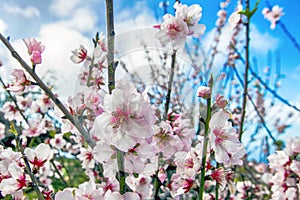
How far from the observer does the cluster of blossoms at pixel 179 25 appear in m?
1.30

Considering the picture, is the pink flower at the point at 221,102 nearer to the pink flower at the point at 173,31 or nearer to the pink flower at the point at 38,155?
the pink flower at the point at 173,31

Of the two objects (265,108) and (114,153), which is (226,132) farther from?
(265,108)

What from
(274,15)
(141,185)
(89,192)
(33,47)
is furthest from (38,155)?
(274,15)

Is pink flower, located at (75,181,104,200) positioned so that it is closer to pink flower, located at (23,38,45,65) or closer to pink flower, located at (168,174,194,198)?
pink flower, located at (168,174,194,198)

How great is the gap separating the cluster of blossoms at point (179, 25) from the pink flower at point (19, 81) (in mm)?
472

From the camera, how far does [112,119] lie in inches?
35.7

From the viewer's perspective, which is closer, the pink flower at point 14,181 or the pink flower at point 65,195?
the pink flower at point 65,195

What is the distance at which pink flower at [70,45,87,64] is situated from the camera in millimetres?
1358

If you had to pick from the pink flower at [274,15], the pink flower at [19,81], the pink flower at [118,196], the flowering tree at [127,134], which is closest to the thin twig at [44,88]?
the flowering tree at [127,134]

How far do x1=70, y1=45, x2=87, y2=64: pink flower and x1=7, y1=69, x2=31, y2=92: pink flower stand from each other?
0.61 feet

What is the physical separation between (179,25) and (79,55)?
1.22ft

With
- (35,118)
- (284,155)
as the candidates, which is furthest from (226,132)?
(35,118)

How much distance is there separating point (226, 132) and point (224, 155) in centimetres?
6

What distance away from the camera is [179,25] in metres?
1.30
